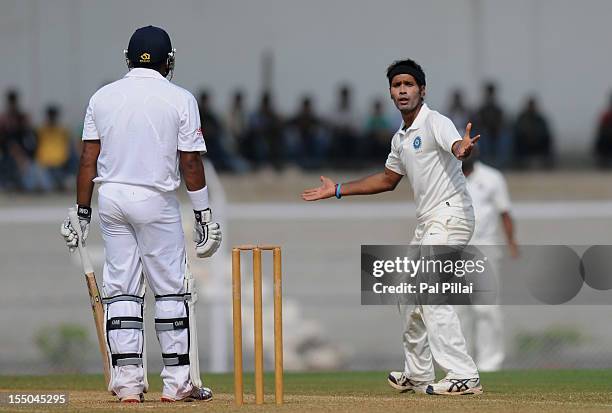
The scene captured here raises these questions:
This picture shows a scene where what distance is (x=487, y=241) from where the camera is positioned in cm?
1250

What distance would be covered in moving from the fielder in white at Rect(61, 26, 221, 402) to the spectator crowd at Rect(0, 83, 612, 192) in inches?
474

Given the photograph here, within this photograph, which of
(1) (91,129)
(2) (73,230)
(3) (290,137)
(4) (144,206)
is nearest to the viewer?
(4) (144,206)

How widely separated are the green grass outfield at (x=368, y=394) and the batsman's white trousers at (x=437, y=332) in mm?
193

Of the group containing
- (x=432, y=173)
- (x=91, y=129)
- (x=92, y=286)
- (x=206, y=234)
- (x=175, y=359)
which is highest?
(x=91, y=129)

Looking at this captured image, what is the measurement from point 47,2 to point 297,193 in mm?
5070

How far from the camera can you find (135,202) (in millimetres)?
7406

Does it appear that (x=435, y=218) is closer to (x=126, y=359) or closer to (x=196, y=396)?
(x=196, y=396)

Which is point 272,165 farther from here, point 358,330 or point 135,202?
point 135,202

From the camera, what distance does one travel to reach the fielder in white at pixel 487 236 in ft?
40.9

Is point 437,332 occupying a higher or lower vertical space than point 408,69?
lower

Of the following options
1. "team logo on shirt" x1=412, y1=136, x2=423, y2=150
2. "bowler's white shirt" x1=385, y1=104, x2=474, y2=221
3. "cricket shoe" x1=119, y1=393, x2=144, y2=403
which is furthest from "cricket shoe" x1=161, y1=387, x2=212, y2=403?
"team logo on shirt" x1=412, y1=136, x2=423, y2=150

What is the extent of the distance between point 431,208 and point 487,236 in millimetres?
4536

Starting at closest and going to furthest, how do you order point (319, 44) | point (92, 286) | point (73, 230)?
1. point (73, 230)
2. point (92, 286)
3. point (319, 44)

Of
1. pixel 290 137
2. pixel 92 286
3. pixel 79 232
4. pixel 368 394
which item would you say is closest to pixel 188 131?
pixel 79 232
